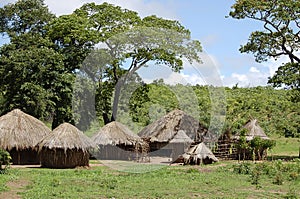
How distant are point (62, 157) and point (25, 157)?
9.34ft

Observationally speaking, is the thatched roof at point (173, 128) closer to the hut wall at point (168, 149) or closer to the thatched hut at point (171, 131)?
the thatched hut at point (171, 131)

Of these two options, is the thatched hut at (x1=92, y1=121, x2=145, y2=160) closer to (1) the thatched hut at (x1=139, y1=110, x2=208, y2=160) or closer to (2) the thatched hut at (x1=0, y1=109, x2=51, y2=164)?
(1) the thatched hut at (x1=139, y1=110, x2=208, y2=160)

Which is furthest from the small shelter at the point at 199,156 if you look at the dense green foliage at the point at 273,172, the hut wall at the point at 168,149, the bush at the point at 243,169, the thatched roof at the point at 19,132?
the thatched roof at the point at 19,132

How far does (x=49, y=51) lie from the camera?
2792 centimetres

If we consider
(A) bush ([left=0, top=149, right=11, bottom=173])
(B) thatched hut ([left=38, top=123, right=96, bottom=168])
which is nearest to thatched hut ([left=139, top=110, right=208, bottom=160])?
(B) thatched hut ([left=38, top=123, right=96, bottom=168])

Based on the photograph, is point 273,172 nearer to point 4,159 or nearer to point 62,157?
point 62,157

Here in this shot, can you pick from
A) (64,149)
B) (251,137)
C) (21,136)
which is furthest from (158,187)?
(251,137)

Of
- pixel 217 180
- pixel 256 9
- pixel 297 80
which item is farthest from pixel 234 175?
pixel 256 9

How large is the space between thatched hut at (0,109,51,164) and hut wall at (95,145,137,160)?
4.74 meters

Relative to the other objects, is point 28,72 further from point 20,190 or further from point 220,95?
point 20,190

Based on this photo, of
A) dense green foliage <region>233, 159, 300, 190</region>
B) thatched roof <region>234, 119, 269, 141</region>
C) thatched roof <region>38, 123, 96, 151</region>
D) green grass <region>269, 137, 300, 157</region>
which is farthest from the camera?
green grass <region>269, 137, 300, 157</region>

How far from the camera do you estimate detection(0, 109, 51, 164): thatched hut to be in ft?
70.0

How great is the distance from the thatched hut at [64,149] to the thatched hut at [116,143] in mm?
5258

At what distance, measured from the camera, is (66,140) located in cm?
2014
